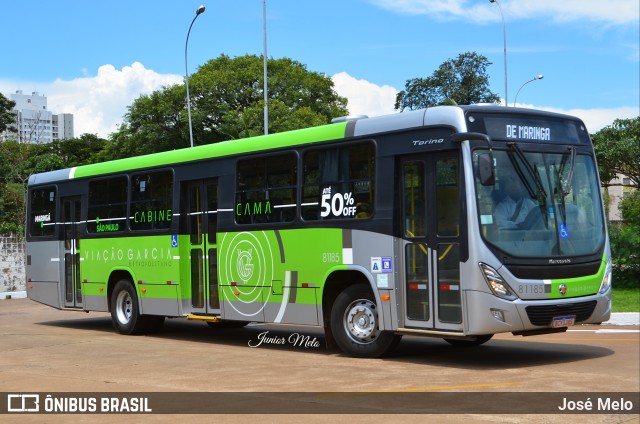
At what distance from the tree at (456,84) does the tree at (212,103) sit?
6.87m

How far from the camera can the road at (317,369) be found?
923cm

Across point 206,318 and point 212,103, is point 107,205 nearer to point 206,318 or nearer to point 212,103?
point 206,318

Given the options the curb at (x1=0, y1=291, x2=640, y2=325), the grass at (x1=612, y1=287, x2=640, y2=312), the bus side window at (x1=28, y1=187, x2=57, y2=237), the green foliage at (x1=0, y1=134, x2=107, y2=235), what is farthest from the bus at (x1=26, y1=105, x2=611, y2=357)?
the green foliage at (x1=0, y1=134, x2=107, y2=235)

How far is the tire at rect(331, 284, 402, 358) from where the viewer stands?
1278 cm

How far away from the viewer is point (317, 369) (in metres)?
11.9

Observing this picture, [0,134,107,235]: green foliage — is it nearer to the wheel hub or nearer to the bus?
the bus

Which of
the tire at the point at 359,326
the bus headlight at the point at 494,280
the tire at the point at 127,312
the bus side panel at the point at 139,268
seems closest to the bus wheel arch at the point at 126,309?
the tire at the point at 127,312

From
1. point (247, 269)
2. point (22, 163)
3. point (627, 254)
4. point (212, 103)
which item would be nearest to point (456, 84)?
point (212, 103)

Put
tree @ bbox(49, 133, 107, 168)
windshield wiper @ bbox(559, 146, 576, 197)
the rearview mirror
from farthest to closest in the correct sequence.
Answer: tree @ bbox(49, 133, 107, 168), windshield wiper @ bbox(559, 146, 576, 197), the rearview mirror

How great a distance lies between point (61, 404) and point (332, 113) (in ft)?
201

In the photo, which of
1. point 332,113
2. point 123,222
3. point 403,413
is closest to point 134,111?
point 332,113

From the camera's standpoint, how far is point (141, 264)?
17359 mm

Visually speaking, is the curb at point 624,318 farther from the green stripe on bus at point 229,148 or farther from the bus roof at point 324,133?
the green stripe on bus at point 229,148

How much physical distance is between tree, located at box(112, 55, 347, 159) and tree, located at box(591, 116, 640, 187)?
20.0 metres
